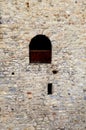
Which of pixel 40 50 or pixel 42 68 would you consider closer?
pixel 42 68

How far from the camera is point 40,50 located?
11.6 meters

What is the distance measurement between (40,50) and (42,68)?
0.60 meters

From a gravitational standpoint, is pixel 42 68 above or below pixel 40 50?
below

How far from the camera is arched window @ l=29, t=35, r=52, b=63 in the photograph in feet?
37.7

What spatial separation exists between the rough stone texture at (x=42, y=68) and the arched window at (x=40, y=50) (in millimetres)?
191

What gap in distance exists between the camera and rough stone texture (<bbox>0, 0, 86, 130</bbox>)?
1122 cm

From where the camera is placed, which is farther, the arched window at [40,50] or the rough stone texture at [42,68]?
the arched window at [40,50]

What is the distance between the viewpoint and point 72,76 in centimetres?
1159

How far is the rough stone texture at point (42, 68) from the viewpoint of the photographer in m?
11.2

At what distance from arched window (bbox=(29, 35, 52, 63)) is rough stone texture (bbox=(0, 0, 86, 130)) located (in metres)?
0.19

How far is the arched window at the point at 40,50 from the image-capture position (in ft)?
37.7

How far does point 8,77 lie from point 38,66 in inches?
40.0

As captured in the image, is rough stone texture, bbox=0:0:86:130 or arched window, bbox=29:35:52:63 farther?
arched window, bbox=29:35:52:63

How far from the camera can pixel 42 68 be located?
37.6 ft
